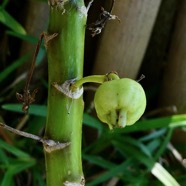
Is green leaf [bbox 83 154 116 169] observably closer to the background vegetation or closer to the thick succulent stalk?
the background vegetation

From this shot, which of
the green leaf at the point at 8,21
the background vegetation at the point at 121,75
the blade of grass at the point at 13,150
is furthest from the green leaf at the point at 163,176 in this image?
the green leaf at the point at 8,21

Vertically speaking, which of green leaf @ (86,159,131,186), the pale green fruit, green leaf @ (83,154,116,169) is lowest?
green leaf @ (86,159,131,186)

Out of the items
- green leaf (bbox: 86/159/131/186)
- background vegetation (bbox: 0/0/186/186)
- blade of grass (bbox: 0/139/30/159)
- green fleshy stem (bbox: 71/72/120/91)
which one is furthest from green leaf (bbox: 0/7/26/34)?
green fleshy stem (bbox: 71/72/120/91)

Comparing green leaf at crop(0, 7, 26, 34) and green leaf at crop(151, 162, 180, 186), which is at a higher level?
green leaf at crop(0, 7, 26, 34)

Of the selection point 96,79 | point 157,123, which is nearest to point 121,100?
point 96,79

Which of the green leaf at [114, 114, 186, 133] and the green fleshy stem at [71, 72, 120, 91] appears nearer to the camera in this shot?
the green fleshy stem at [71, 72, 120, 91]

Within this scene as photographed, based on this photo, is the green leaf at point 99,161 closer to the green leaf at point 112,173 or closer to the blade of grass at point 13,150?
the green leaf at point 112,173

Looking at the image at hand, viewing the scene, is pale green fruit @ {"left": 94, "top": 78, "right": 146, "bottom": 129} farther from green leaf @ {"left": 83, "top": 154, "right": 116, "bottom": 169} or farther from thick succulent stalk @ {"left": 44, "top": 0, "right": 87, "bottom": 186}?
green leaf @ {"left": 83, "top": 154, "right": 116, "bottom": 169}
